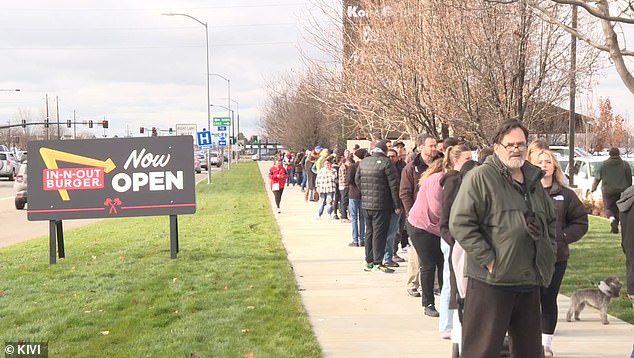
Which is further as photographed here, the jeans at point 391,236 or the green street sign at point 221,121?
the green street sign at point 221,121

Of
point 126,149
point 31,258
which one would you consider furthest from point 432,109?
point 31,258

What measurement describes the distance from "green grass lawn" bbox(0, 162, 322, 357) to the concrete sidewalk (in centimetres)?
25

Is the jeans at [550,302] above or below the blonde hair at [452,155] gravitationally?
below

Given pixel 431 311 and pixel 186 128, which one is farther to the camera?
pixel 186 128

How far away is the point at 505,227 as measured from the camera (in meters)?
4.31

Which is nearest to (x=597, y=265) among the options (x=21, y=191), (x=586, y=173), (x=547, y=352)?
(x=547, y=352)

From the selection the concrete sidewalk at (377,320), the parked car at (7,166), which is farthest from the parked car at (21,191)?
the parked car at (7,166)

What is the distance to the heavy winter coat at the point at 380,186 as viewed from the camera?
32.8 feet

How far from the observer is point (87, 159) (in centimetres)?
1127

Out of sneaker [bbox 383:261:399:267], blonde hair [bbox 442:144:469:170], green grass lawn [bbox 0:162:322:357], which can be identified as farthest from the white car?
blonde hair [bbox 442:144:469:170]

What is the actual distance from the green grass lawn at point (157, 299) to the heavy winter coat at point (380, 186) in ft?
4.92

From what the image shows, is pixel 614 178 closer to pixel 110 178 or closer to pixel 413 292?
pixel 413 292

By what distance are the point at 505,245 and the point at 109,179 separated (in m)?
8.16

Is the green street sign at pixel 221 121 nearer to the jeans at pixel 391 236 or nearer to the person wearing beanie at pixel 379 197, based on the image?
the jeans at pixel 391 236
